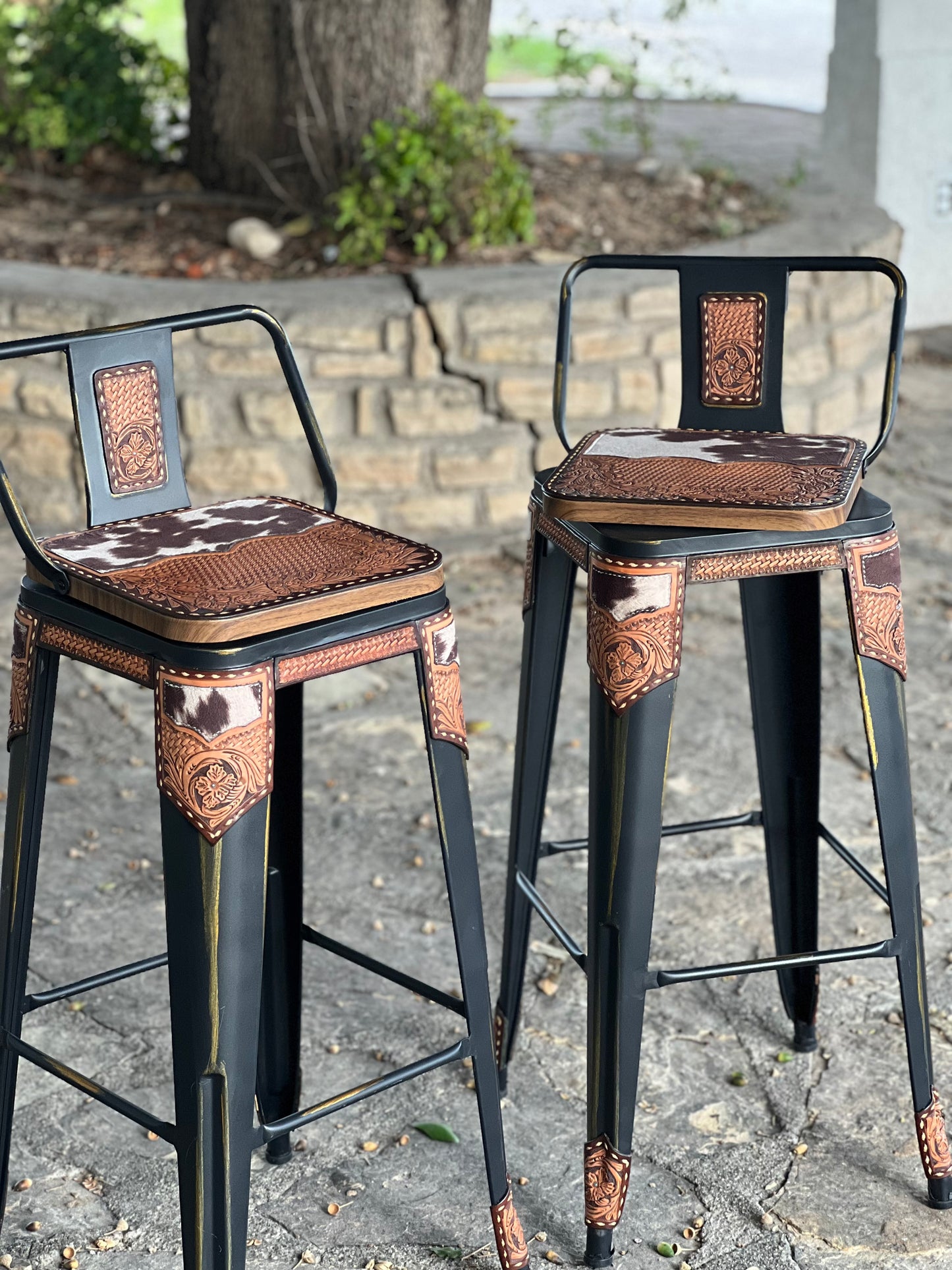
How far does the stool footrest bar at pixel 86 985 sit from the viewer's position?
6.10 feet

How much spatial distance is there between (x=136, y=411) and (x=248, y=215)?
350 cm

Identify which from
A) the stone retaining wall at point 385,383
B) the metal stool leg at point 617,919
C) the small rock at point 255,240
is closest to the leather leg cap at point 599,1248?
the metal stool leg at point 617,919

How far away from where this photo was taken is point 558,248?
15.9 ft

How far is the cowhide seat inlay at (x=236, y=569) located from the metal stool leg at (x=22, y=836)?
0.53 feet

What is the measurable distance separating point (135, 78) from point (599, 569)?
4.70m

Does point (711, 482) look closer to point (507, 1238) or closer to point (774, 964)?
point (774, 964)

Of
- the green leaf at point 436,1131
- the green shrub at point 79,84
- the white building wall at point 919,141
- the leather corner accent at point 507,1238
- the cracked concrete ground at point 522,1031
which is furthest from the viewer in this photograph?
the white building wall at point 919,141

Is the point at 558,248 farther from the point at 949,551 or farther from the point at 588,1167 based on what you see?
the point at 588,1167

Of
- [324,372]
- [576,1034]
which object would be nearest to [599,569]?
[576,1034]

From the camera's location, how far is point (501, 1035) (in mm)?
2262

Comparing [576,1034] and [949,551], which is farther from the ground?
[949,551]

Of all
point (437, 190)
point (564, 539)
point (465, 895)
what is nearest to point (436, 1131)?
point (465, 895)

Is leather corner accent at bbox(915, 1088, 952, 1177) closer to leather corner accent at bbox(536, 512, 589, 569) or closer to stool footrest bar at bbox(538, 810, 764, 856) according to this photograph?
stool footrest bar at bbox(538, 810, 764, 856)

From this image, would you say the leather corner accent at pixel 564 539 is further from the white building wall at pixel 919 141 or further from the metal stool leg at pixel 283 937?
the white building wall at pixel 919 141
